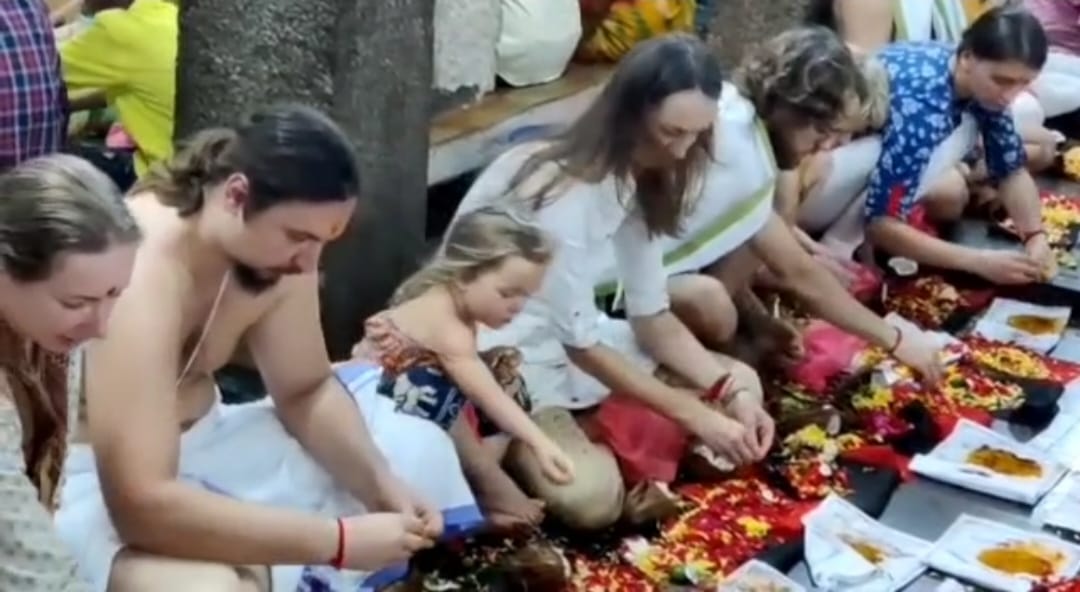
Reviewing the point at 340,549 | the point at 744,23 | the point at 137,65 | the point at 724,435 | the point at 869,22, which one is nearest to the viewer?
the point at 340,549

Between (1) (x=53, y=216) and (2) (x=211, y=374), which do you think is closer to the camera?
(1) (x=53, y=216)

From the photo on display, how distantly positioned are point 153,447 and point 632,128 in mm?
1084

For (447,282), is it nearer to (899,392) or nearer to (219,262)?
(219,262)

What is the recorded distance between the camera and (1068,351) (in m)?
3.83

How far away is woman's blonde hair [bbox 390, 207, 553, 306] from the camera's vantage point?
2623mm

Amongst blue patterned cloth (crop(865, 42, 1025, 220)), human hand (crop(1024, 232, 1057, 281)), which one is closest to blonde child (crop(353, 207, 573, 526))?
blue patterned cloth (crop(865, 42, 1025, 220))

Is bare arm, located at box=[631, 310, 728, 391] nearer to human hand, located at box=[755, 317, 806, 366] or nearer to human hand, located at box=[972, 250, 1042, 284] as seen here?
human hand, located at box=[755, 317, 806, 366]

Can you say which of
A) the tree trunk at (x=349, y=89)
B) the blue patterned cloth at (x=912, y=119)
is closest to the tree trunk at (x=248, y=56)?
the tree trunk at (x=349, y=89)

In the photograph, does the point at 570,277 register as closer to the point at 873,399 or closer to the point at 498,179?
the point at 498,179

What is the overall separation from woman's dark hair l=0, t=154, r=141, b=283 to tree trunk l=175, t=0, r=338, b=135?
1.21 m

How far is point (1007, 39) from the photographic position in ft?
12.1

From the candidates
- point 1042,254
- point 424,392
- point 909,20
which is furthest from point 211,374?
point 909,20

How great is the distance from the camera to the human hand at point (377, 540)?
2.21 metres

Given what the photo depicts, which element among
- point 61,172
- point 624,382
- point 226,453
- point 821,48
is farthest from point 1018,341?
point 61,172
